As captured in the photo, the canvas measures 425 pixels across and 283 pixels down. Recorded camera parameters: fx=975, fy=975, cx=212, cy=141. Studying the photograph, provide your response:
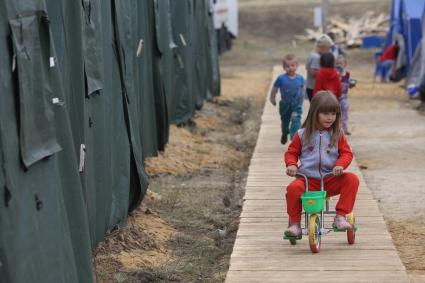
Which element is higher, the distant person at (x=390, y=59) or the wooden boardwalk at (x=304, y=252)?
the wooden boardwalk at (x=304, y=252)

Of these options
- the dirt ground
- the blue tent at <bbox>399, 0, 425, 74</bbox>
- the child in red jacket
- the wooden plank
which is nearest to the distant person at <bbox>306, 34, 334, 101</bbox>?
the child in red jacket

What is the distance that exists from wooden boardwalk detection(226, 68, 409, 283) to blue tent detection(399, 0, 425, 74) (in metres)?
16.1

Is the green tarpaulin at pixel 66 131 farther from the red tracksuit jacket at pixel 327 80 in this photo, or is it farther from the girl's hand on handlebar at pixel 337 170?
the red tracksuit jacket at pixel 327 80

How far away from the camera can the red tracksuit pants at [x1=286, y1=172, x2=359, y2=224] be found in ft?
24.6

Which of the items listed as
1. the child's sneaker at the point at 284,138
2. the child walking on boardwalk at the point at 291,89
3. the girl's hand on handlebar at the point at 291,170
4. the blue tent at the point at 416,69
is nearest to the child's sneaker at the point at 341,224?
the girl's hand on handlebar at the point at 291,170

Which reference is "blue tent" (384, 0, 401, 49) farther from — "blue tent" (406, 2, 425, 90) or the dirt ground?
"blue tent" (406, 2, 425, 90)

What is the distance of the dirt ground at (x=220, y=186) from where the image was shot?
312 inches

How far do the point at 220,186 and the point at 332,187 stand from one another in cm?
418

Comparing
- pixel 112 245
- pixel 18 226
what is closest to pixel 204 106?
pixel 112 245

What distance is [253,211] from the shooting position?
30.1 feet

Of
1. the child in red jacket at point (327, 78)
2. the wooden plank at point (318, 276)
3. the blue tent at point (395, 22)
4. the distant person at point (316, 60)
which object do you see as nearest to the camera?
the wooden plank at point (318, 276)

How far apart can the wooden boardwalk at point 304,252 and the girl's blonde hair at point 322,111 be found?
34.0 inches

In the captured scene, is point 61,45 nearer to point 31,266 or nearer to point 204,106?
point 31,266

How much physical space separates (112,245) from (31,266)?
2.78 m
